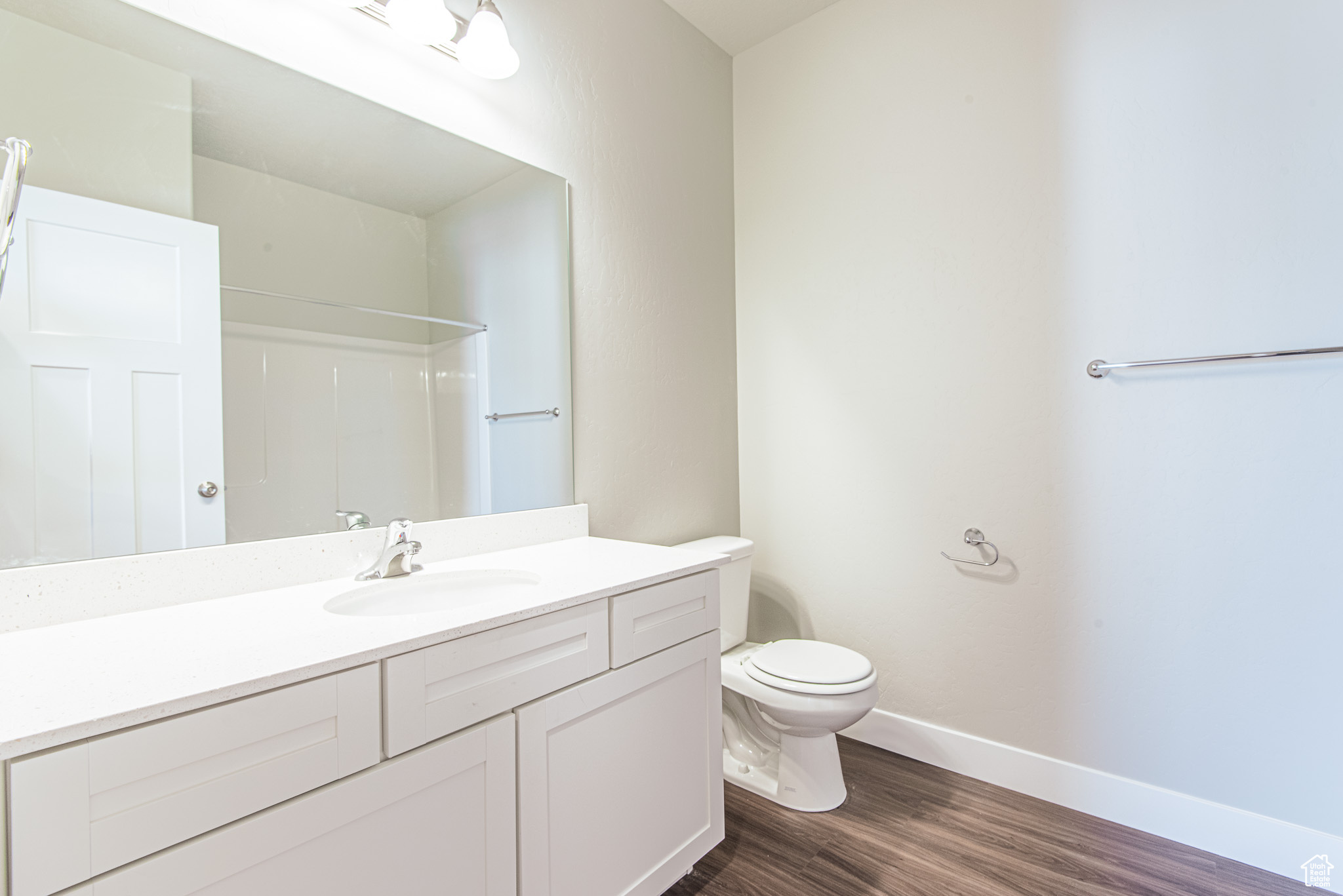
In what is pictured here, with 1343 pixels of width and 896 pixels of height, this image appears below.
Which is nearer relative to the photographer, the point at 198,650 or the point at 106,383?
the point at 198,650

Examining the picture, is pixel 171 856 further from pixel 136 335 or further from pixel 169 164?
pixel 169 164

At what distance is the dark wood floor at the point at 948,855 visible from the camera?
1413 mm

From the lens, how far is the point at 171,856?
692 millimetres

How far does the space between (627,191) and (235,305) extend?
1191mm

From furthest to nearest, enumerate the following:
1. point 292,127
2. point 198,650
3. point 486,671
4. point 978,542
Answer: point 978,542 < point 292,127 < point 486,671 < point 198,650

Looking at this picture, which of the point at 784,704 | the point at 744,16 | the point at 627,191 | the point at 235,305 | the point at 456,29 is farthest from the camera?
the point at 744,16

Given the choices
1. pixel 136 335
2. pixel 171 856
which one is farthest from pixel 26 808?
pixel 136 335

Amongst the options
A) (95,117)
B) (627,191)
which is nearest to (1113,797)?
(627,191)

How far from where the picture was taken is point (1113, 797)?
5.43ft

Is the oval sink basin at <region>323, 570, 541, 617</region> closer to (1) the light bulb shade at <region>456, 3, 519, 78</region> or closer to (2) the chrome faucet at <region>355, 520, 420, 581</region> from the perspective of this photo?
(2) the chrome faucet at <region>355, 520, 420, 581</region>

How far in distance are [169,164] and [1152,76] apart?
2.25m

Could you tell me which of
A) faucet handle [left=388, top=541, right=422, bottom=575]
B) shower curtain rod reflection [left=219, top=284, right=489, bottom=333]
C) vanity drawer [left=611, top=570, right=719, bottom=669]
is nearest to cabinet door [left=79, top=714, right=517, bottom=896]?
vanity drawer [left=611, top=570, right=719, bottom=669]

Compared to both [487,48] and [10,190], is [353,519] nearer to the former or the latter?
[10,190]

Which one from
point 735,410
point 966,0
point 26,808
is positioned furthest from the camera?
point 735,410
